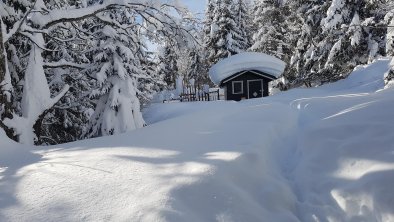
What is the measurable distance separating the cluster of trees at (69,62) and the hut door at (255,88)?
515 inches

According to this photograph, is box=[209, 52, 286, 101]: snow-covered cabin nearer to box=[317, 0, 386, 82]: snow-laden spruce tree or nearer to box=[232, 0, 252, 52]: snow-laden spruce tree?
box=[317, 0, 386, 82]: snow-laden spruce tree

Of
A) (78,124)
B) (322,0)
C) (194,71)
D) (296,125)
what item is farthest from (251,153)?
(194,71)

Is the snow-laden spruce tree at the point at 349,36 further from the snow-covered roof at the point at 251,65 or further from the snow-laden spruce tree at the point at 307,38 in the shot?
the snow-covered roof at the point at 251,65

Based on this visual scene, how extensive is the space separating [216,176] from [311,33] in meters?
25.4

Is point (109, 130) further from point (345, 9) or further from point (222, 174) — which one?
point (345, 9)

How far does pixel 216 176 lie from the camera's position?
382cm

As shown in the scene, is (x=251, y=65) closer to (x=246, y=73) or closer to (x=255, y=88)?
(x=246, y=73)

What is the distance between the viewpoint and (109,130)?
13352mm

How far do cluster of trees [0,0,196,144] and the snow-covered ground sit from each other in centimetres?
245

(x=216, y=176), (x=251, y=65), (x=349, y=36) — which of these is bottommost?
(x=216, y=176)

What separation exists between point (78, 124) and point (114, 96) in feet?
10.1

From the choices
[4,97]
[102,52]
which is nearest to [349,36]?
[102,52]

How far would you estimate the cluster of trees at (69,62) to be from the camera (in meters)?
8.16

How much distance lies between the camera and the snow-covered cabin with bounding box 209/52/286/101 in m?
25.5
